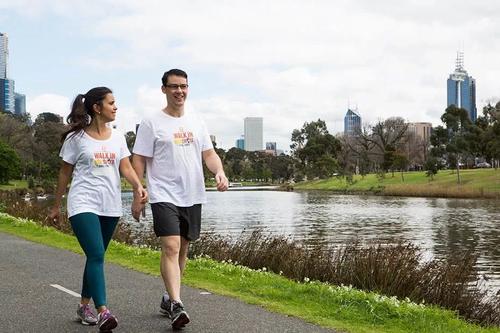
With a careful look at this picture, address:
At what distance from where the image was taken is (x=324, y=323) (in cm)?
599

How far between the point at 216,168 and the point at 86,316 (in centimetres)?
175

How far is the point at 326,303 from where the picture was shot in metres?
7.09

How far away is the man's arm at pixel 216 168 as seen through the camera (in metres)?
5.79

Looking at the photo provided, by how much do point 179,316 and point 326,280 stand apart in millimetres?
5287

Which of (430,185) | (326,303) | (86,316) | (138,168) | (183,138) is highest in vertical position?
(183,138)

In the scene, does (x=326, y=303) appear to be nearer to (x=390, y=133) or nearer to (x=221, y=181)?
(x=221, y=181)

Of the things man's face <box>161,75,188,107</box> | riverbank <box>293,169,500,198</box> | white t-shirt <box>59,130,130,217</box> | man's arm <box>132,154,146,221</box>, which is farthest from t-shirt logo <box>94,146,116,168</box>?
riverbank <box>293,169,500,198</box>

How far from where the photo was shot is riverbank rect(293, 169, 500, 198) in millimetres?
60209

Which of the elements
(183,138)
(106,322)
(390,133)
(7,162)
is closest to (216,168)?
(183,138)

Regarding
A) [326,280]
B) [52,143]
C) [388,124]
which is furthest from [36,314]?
[388,124]

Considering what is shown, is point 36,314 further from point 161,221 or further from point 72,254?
point 72,254

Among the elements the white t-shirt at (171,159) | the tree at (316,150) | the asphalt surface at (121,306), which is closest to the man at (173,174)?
the white t-shirt at (171,159)

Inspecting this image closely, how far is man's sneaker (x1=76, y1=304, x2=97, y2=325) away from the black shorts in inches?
36.3

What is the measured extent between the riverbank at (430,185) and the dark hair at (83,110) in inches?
2149
